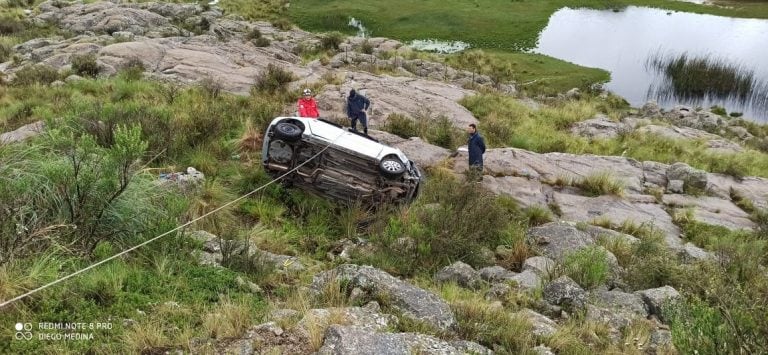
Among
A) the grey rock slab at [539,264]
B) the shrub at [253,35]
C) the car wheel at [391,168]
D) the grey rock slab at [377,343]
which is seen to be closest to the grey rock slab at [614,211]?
the grey rock slab at [539,264]

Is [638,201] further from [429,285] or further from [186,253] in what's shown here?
[186,253]

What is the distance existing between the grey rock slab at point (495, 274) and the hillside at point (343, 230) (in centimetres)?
4

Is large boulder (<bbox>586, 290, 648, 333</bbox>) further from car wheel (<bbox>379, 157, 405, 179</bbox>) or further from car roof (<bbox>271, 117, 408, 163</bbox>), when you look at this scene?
car roof (<bbox>271, 117, 408, 163</bbox>)

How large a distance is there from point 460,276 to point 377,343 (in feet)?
10.1

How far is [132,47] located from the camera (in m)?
20.7

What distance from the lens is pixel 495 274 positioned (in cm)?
801

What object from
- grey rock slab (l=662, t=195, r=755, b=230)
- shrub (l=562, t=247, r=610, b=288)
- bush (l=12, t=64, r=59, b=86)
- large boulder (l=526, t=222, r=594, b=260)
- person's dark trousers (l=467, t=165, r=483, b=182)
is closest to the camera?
shrub (l=562, t=247, r=610, b=288)

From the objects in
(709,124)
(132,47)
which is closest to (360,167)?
(132,47)

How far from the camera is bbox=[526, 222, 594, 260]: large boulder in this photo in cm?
927

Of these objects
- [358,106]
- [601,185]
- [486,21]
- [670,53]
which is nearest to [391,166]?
[358,106]

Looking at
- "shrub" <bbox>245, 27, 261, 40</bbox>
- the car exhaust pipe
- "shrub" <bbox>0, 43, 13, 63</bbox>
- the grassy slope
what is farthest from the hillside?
the grassy slope

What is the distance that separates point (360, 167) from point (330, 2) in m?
42.8

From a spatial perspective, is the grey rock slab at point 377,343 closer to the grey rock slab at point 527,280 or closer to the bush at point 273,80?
the grey rock slab at point 527,280

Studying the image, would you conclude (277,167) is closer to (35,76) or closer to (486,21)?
(35,76)
